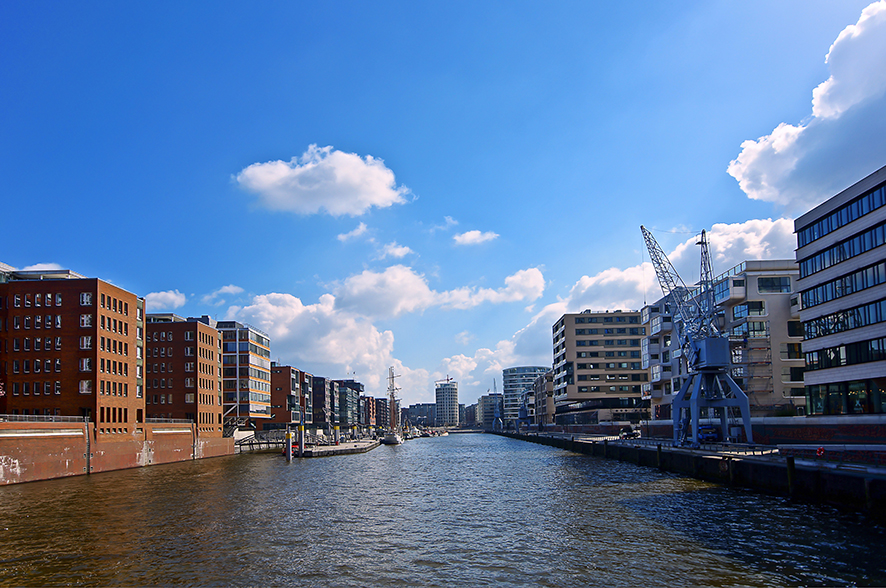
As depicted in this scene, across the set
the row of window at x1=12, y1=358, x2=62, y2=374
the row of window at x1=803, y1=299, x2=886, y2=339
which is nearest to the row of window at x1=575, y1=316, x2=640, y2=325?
the row of window at x1=803, y1=299, x2=886, y2=339

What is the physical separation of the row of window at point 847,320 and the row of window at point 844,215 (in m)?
9.32

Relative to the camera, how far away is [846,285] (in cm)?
6950

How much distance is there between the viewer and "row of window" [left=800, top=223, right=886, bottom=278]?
63.4 metres

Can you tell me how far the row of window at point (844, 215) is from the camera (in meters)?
63.2

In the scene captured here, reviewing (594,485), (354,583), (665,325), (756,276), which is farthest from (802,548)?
(665,325)

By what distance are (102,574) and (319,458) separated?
86.8 metres

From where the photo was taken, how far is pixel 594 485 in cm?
5806

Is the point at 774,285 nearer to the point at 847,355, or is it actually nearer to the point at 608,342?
the point at 847,355

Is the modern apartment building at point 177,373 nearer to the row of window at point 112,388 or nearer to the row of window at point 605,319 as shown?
the row of window at point 112,388

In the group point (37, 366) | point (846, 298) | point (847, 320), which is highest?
point (846, 298)

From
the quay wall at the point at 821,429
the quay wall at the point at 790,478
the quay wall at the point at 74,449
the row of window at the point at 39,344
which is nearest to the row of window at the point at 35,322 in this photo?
the row of window at the point at 39,344

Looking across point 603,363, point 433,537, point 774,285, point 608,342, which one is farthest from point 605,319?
point 433,537

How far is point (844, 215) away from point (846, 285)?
767 cm

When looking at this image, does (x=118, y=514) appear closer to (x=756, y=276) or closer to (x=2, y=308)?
(x=2, y=308)
